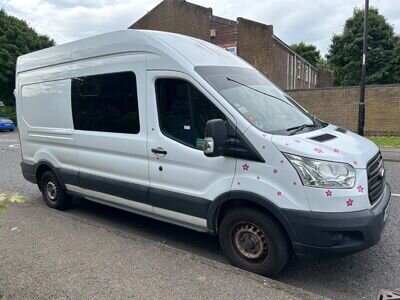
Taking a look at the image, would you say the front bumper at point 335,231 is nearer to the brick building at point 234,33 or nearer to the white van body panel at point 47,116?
the white van body panel at point 47,116

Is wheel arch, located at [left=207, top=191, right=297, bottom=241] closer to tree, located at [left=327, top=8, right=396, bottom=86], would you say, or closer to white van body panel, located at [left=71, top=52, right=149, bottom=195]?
white van body panel, located at [left=71, top=52, right=149, bottom=195]

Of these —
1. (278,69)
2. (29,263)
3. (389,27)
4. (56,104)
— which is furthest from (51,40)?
(29,263)

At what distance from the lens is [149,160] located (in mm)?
4223

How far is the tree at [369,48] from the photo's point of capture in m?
29.1

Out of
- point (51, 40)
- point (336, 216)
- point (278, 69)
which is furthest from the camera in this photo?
point (51, 40)

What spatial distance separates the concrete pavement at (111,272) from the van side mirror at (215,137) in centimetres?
104

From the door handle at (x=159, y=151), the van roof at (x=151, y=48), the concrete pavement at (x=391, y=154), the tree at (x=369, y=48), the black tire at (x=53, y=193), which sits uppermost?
the tree at (x=369, y=48)

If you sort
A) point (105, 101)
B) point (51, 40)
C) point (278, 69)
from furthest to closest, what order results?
point (51, 40)
point (278, 69)
point (105, 101)

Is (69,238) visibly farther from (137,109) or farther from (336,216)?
(336,216)

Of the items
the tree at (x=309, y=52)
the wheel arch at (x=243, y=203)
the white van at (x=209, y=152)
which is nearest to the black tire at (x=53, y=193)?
the white van at (x=209, y=152)

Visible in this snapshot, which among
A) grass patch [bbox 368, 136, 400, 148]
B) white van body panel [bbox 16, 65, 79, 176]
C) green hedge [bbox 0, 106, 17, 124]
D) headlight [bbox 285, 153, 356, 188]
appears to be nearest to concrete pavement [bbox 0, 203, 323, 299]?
headlight [bbox 285, 153, 356, 188]

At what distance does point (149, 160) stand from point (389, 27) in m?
31.6

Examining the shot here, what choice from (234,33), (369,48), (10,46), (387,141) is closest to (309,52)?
(369,48)

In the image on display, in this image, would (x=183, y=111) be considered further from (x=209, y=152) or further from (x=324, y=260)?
(x=324, y=260)
